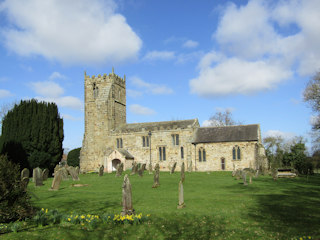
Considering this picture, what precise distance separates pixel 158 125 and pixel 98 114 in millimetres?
9375

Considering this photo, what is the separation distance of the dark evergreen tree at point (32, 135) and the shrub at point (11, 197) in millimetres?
20741

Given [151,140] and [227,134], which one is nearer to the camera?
[227,134]

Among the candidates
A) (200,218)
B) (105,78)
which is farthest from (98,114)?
(200,218)

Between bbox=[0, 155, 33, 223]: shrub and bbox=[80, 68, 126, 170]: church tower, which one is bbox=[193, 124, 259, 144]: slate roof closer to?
bbox=[80, 68, 126, 170]: church tower

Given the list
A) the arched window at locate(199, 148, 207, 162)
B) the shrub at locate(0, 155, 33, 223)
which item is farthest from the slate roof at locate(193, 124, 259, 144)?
the shrub at locate(0, 155, 33, 223)

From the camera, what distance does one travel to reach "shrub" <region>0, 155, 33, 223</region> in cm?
942

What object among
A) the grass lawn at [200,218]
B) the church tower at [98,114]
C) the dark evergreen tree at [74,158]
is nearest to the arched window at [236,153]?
the church tower at [98,114]

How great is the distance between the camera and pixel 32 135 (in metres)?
30.7

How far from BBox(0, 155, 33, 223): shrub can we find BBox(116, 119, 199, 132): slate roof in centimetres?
3130

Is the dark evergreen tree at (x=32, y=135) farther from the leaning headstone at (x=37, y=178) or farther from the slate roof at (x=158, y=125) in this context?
the slate roof at (x=158, y=125)

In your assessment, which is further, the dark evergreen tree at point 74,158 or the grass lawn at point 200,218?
the dark evergreen tree at point 74,158

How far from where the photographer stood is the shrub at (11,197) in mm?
9422

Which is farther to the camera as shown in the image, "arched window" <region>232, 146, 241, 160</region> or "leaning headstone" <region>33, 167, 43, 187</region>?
"arched window" <region>232, 146, 241, 160</region>

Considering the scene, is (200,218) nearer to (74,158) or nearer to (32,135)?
(32,135)
